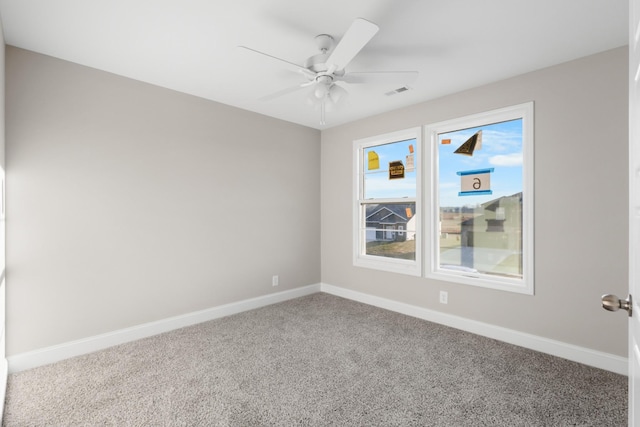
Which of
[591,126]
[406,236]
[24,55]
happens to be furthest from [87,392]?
[591,126]

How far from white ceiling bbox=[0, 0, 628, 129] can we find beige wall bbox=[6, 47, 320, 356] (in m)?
0.38

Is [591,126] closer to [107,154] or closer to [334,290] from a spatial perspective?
[334,290]

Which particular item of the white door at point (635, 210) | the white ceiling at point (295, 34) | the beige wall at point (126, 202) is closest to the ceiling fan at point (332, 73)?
the white ceiling at point (295, 34)

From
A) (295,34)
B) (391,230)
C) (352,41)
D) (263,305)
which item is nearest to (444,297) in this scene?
A: (391,230)

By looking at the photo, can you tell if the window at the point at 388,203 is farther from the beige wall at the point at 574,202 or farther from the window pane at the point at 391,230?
the beige wall at the point at 574,202

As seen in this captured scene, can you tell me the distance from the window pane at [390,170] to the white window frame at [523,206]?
0.89ft

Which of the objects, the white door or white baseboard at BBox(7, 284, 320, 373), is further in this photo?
white baseboard at BBox(7, 284, 320, 373)

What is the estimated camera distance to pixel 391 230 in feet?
13.0

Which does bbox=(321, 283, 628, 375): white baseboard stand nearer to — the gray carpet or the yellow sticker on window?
the gray carpet

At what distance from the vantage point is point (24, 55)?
7.87 ft

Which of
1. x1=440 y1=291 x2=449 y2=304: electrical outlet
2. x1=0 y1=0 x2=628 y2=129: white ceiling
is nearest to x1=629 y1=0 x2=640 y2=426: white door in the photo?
x1=0 y1=0 x2=628 y2=129: white ceiling

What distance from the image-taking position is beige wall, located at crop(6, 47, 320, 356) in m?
2.42

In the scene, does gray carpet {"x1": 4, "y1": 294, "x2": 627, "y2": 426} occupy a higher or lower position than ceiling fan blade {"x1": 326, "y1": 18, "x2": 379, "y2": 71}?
lower

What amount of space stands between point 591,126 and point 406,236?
1.96 metres
